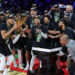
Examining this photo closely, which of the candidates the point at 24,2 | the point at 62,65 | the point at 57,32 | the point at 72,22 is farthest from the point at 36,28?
the point at 24,2

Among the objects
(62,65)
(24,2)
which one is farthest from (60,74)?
(24,2)

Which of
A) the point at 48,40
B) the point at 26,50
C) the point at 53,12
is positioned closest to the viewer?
the point at 48,40

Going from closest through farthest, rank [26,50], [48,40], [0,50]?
[0,50], [48,40], [26,50]

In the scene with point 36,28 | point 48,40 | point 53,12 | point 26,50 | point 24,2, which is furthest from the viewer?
point 24,2

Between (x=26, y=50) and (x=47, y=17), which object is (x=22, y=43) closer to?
(x=26, y=50)

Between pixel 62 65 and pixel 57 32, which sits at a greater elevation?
pixel 57 32

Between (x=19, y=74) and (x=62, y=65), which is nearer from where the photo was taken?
(x=19, y=74)

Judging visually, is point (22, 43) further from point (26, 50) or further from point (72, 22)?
point (72, 22)

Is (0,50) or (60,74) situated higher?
(0,50)

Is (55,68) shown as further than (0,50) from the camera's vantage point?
Yes

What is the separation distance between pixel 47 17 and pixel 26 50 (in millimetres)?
1318

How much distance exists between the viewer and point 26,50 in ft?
25.0

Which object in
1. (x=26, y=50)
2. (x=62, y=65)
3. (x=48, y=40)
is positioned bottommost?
(x=62, y=65)

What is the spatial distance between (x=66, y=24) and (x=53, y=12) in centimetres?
181
